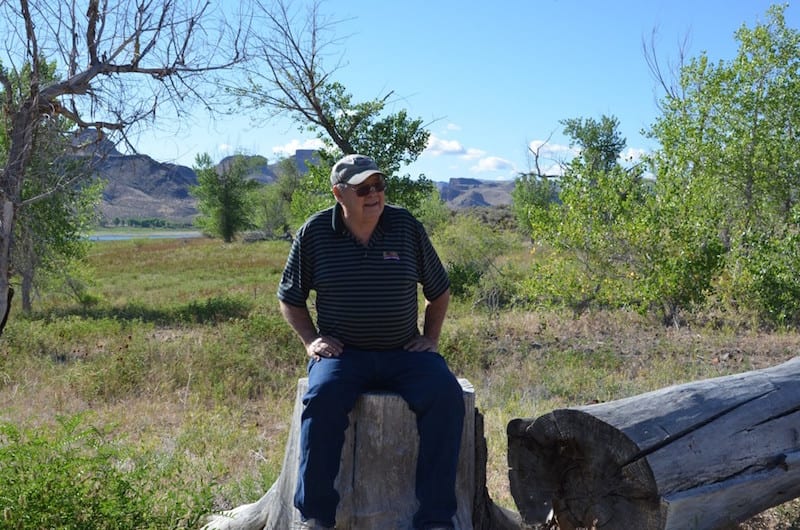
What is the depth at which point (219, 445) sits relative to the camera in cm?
584

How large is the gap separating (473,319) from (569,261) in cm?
277

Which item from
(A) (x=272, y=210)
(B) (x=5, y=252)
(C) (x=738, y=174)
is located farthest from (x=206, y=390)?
(A) (x=272, y=210)

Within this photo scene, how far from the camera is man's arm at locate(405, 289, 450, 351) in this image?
3.85 m

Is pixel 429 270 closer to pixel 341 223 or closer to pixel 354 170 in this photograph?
pixel 341 223

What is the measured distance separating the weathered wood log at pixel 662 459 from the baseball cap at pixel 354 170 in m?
1.50

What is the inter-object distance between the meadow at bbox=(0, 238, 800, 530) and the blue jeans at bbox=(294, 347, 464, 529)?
2.76 ft

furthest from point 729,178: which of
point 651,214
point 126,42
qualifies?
point 126,42

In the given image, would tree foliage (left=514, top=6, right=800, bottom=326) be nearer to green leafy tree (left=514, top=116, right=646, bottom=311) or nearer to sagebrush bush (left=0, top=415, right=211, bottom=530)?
green leafy tree (left=514, top=116, right=646, bottom=311)

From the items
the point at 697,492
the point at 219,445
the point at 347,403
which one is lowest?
the point at 219,445

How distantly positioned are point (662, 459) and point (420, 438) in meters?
1.16

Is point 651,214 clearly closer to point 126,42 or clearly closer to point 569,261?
point 569,261

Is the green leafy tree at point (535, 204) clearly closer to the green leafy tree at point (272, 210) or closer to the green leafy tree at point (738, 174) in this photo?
the green leafy tree at point (738, 174)

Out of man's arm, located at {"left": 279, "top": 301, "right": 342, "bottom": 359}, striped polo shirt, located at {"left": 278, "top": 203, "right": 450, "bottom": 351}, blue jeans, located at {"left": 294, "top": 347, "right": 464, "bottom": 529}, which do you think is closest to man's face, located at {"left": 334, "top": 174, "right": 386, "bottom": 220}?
striped polo shirt, located at {"left": 278, "top": 203, "right": 450, "bottom": 351}

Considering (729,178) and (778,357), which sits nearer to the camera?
(778,357)
